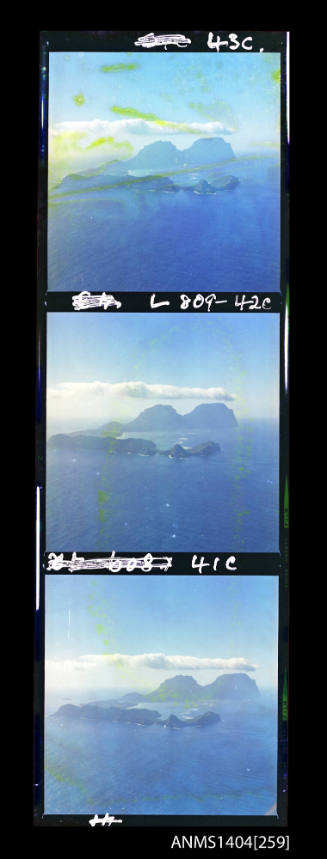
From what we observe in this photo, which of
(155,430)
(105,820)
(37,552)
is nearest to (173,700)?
(105,820)

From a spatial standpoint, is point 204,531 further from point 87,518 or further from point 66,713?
point 66,713

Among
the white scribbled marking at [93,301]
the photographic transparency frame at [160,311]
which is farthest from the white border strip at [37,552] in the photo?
the white scribbled marking at [93,301]

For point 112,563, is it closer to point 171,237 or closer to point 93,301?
point 93,301

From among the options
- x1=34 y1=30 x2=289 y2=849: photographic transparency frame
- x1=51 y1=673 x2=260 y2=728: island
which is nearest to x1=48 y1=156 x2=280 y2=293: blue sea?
x1=34 y1=30 x2=289 y2=849: photographic transparency frame

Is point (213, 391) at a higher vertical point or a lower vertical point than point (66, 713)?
higher

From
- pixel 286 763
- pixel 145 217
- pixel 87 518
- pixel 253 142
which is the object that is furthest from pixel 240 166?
pixel 286 763
